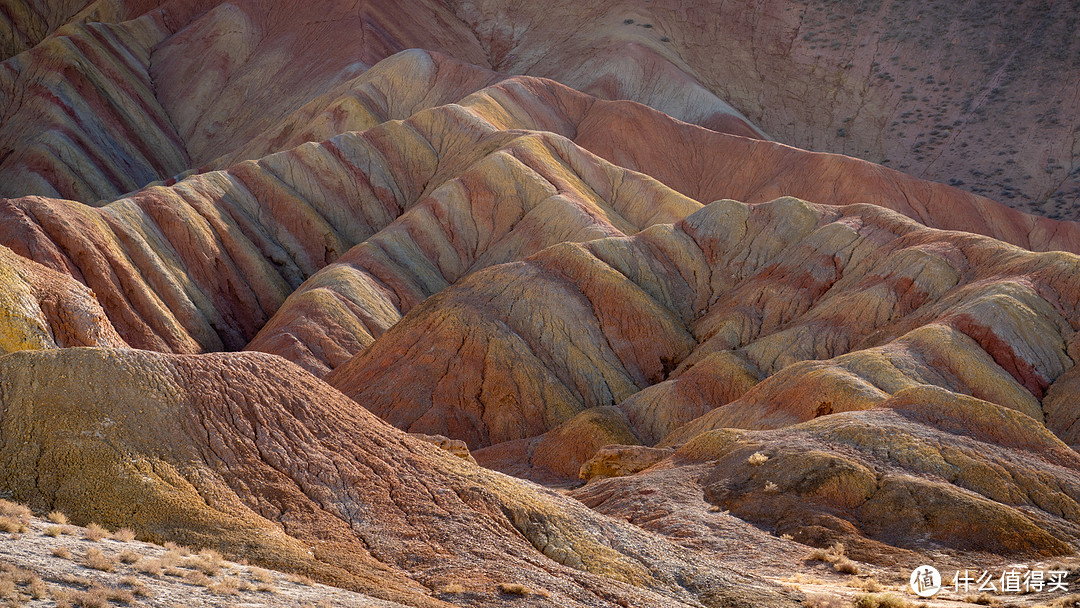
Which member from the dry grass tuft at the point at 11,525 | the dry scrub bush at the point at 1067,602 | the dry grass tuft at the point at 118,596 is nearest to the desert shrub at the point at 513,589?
the dry grass tuft at the point at 118,596

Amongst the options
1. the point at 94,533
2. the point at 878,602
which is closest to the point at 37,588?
the point at 94,533

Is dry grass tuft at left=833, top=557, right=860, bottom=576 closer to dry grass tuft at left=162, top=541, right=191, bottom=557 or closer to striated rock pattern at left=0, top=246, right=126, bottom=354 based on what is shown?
dry grass tuft at left=162, top=541, right=191, bottom=557

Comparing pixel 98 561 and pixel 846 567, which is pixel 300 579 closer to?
pixel 98 561

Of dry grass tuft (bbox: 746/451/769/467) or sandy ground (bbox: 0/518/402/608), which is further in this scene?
dry grass tuft (bbox: 746/451/769/467)

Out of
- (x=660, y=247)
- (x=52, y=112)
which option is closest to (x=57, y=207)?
(x=660, y=247)

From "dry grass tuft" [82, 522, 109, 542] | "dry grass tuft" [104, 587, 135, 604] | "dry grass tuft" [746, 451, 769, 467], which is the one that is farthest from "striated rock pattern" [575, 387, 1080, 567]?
"dry grass tuft" [104, 587, 135, 604]

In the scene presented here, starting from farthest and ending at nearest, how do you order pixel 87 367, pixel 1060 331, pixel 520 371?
pixel 520 371
pixel 1060 331
pixel 87 367

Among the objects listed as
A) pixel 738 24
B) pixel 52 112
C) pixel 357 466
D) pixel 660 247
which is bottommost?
pixel 357 466

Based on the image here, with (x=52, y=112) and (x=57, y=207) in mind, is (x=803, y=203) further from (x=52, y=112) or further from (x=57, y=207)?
(x=52, y=112)
